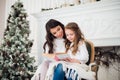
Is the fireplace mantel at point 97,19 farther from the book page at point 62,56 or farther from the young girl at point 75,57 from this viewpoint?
the book page at point 62,56

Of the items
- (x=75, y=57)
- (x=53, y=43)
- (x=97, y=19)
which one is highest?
(x=97, y=19)

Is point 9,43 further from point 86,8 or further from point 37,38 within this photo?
point 86,8

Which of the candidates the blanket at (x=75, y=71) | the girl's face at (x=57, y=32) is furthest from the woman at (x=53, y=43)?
the blanket at (x=75, y=71)

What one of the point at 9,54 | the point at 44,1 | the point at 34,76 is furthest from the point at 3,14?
the point at 34,76

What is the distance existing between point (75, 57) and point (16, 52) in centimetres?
91

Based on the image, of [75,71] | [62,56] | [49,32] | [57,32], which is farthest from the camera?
[49,32]

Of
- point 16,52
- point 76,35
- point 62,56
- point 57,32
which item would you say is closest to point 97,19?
point 76,35

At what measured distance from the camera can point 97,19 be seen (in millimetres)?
2883

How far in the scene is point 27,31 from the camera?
→ 10.4 ft

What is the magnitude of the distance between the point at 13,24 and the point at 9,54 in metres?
0.47

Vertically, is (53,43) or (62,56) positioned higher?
(53,43)

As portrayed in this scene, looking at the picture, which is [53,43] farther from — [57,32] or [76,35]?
[76,35]

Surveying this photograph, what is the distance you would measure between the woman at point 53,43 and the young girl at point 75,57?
3.6 inches

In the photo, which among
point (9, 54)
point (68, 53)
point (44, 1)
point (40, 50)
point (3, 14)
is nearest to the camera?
point (68, 53)
